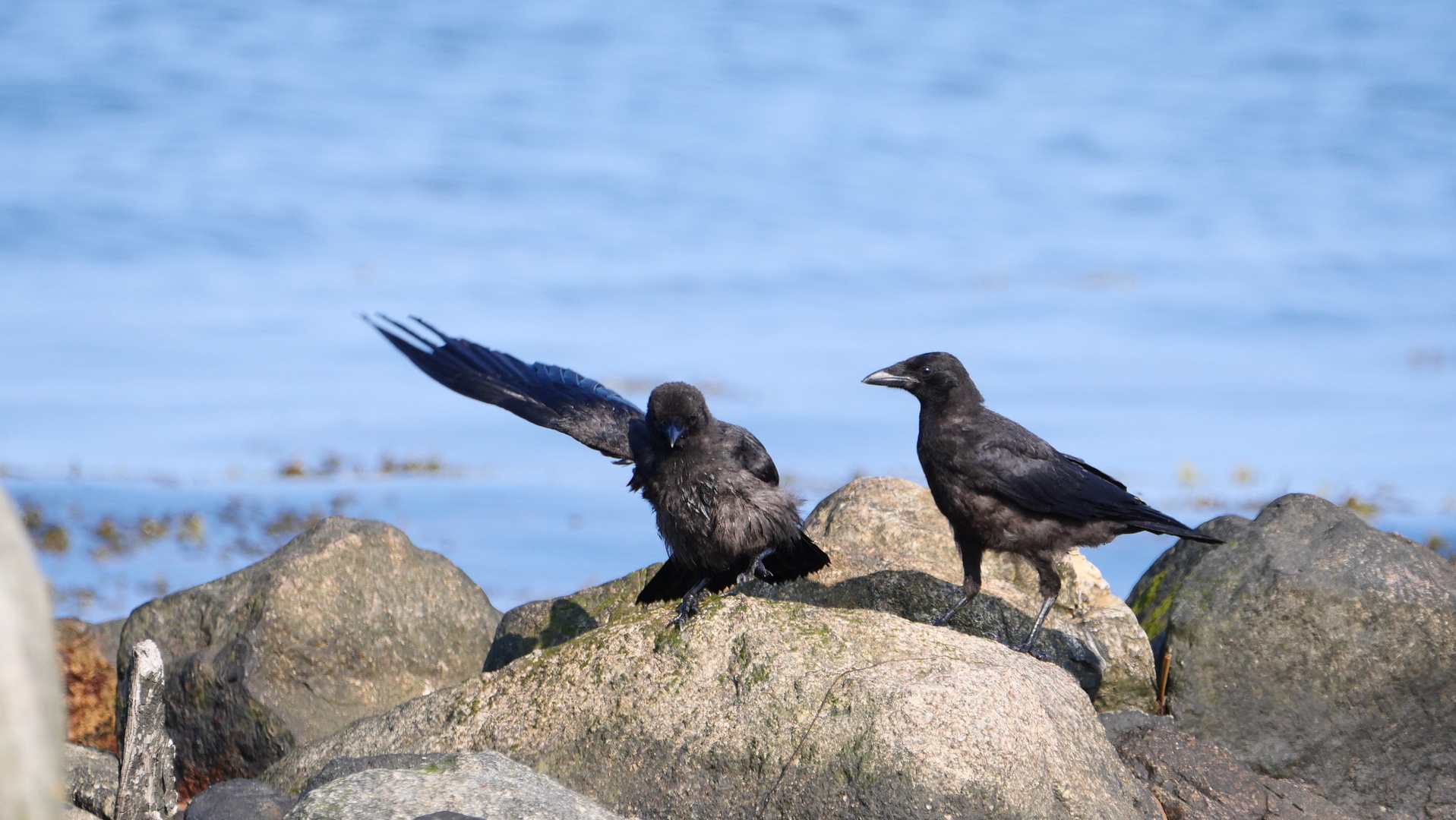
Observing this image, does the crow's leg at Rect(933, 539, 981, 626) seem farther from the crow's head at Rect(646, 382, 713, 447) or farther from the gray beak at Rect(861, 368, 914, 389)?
the crow's head at Rect(646, 382, 713, 447)

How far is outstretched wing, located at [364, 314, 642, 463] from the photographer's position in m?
7.87

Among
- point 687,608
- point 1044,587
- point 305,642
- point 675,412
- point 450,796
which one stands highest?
point 675,412

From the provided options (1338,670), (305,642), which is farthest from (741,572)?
(1338,670)

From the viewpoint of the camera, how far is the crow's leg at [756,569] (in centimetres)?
680

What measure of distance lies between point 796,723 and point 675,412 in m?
2.03

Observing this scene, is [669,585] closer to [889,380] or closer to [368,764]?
[889,380]

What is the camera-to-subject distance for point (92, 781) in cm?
635

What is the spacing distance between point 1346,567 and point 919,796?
11.5 ft

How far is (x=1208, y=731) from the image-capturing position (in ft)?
23.7

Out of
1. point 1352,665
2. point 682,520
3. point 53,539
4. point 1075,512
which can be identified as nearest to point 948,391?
point 1075,512

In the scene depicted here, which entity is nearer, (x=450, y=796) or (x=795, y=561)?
(x=450, y=796)

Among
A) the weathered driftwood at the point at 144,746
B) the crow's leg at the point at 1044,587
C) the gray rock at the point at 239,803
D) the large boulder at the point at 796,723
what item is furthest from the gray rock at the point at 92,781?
the crow's leg at the point at 1044,587

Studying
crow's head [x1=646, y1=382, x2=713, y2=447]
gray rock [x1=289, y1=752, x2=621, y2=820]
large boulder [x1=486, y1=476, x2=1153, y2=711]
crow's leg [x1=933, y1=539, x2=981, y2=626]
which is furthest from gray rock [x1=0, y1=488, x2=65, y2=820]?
crow's leg [x1=933, y1=539, x2=981, y2=626]

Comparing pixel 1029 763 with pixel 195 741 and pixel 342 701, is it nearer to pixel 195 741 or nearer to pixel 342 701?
pixel 342 701
